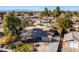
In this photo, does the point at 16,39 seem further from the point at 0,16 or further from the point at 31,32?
the point at 0,16

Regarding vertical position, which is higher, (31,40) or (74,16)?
(74,16)

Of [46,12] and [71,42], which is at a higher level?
[46,12]

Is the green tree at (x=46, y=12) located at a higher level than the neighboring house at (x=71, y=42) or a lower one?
higher

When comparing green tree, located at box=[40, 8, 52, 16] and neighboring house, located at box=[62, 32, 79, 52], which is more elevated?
green tree, located at box=[40, 8, 52, 16]
